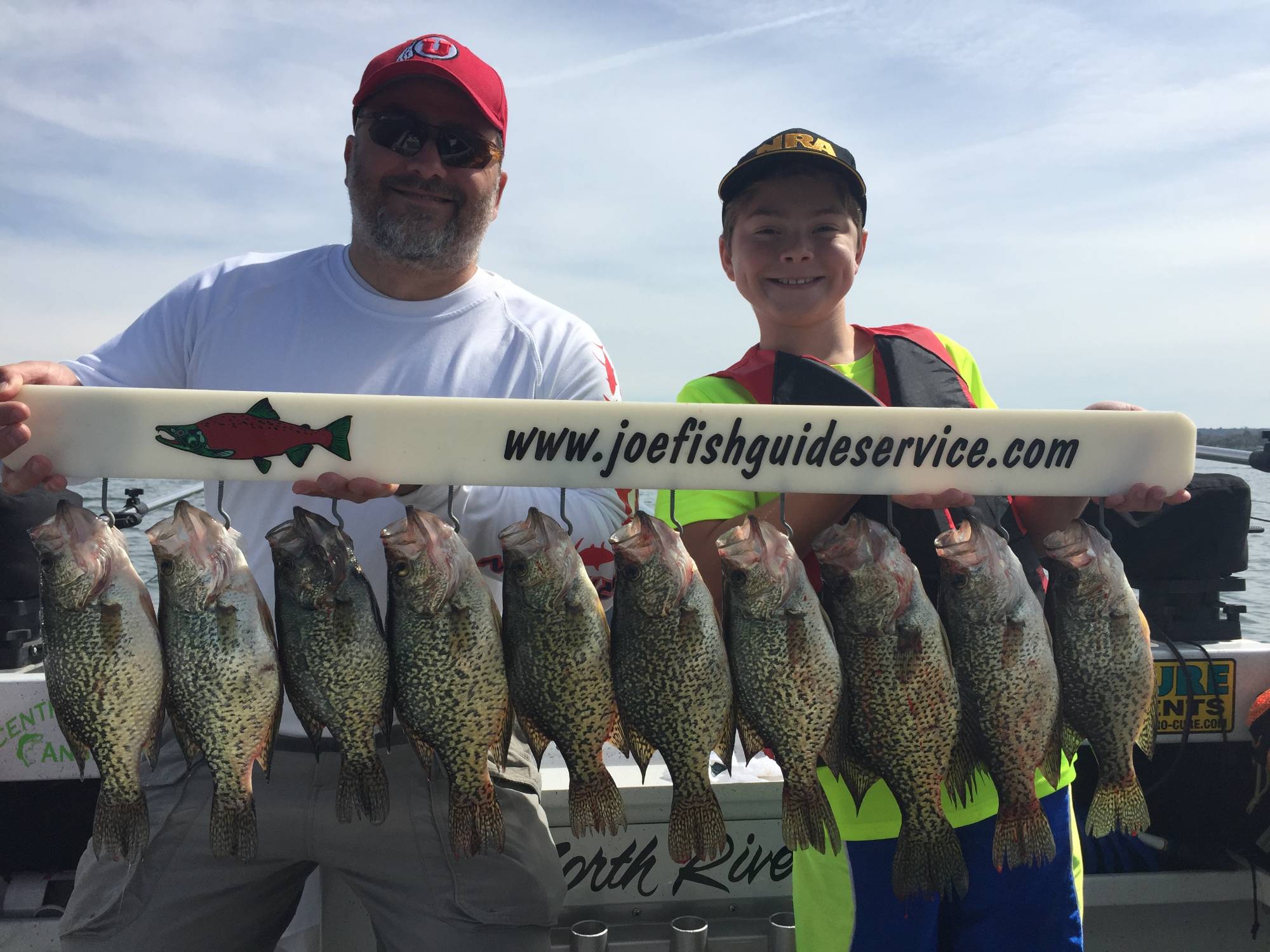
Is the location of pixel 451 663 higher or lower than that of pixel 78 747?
higher

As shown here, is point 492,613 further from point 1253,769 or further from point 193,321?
point 1253,769

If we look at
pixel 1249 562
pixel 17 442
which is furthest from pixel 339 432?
pixel 1249 562

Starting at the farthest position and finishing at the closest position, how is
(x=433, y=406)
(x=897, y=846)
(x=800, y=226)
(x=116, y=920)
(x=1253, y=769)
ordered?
1. (x=1253, y=769)
2. (x=800, y=226)
3. (x=116, y=920)
4. (x=897, y=846)
5. (x=433, y=406)

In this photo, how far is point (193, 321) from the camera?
3.23 meters

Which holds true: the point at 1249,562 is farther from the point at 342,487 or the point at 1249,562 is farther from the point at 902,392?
the point at 342,487

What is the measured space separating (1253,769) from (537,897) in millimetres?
3670

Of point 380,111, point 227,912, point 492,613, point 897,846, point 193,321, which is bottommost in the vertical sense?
point 227,912

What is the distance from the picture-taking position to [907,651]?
2.50 meters

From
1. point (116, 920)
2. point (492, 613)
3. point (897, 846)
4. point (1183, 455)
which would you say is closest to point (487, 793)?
point (492, 613)

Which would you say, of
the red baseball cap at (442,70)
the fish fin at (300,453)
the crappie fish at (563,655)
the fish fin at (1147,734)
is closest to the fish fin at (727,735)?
the crappie fish at (563,655)

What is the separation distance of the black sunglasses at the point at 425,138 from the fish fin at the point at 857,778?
2.37 m

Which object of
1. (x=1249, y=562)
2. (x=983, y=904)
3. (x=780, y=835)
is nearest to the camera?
(x=983, y=904)

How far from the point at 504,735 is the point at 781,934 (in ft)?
7.67

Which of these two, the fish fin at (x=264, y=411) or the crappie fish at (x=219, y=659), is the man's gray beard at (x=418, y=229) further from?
the crappie fish at (x=219, y=659)
